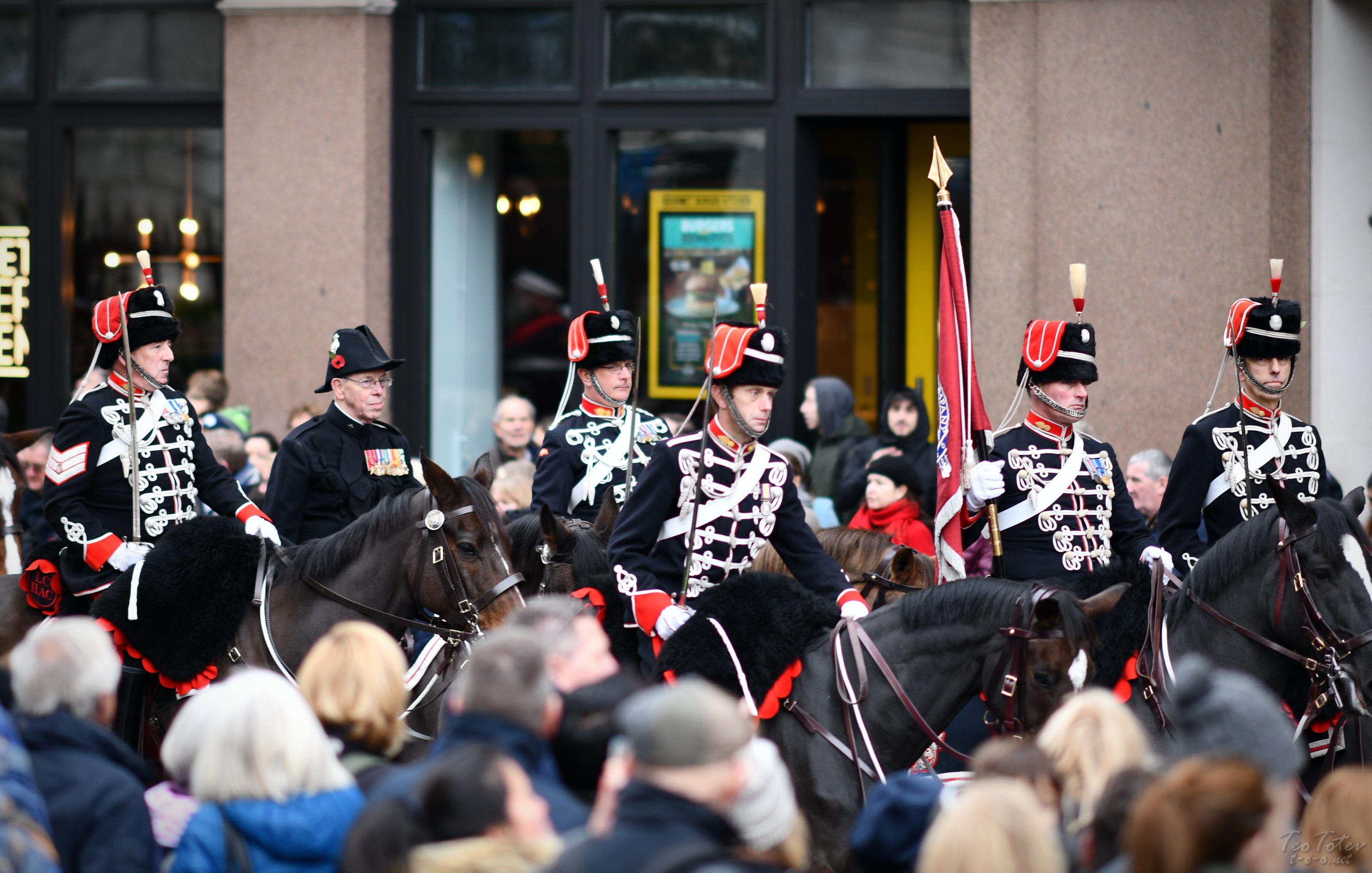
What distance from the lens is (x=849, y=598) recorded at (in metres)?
6.23

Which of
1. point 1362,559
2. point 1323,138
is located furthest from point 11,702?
point 1323,138

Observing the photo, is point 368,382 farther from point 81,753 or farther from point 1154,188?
point 1154,188

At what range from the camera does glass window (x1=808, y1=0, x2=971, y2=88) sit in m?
11.6

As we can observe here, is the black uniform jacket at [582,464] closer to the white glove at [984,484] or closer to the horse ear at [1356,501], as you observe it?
the white glove at [984,484]

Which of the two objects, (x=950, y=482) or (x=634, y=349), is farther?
(x=634, y=349)

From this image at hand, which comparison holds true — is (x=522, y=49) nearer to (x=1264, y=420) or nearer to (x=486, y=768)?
(x=1264, y=420)

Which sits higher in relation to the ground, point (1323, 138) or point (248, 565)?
point (1323, 138)

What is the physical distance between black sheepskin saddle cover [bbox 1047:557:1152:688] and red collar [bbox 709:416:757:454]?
4.51 ft

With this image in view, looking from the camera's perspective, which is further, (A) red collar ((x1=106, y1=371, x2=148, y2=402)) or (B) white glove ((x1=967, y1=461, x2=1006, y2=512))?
(A) red collar ((x1=106, y1=371, x2=148, y2=402))

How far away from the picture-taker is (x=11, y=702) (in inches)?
188

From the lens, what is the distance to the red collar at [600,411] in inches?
325

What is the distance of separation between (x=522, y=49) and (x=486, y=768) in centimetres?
945

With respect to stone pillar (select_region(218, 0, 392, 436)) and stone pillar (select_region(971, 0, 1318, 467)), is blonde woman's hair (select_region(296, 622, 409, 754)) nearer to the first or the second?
stone pillar (select_region(971, 0, 1318, 467))

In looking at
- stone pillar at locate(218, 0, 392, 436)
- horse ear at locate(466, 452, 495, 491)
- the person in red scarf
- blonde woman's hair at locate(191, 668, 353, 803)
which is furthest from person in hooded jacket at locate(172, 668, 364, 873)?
stone pillar at locate(218, 0, 392, 436)
